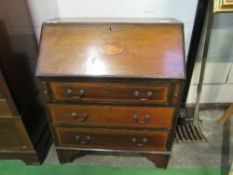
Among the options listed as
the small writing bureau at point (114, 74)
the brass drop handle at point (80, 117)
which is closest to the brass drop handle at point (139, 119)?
the small writing bureau at point (114, 74)

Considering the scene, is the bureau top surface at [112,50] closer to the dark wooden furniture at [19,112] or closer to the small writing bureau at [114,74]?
the small writing bureau at [114,74]

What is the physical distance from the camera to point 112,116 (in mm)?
1253

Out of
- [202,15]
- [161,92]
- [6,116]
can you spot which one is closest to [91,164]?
[6,116]

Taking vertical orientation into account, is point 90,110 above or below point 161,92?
below

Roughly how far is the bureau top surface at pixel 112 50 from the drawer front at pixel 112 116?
218 millimetres

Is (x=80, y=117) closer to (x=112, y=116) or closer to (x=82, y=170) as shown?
(x=112, y=116)

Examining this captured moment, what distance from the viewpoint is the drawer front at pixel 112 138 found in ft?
4.36

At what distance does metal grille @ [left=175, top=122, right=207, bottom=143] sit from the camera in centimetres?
171

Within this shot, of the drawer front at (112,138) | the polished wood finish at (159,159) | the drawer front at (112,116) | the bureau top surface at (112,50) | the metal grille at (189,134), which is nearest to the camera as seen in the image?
the bureau top surface at (112,50)

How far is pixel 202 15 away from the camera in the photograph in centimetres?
131

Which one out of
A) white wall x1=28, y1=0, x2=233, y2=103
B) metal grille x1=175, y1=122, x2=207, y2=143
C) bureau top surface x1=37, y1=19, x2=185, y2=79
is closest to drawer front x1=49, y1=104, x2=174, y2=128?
bureau top surface x1=37, y1=19, x2=185, y2=79

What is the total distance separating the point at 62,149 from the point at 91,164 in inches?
9.6

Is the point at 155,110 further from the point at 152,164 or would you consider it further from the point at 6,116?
the point at 6,116

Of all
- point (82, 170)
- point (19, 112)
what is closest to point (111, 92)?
point (19, 112)
